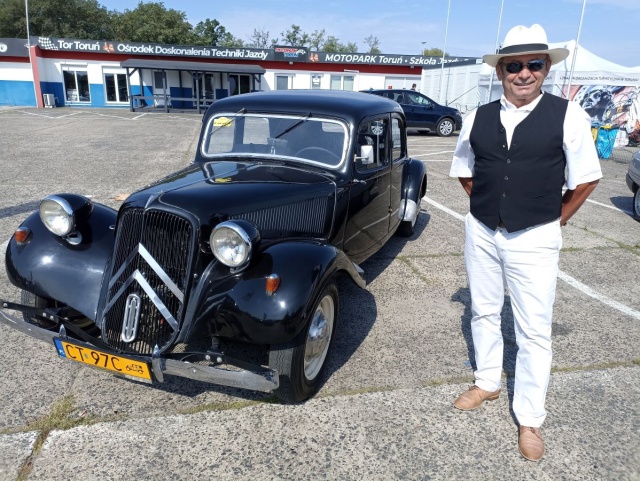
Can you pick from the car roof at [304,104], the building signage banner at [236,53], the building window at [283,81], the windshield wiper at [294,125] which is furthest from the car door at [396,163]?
the building window at [283,81]

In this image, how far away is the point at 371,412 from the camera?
2793mm

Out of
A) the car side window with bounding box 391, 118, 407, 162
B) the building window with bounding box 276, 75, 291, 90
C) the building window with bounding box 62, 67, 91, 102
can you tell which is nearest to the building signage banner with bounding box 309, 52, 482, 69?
the building window with bounding box 276, 75, 291, 90

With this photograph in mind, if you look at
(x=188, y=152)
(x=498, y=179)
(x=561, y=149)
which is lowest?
(x=188, y=152)

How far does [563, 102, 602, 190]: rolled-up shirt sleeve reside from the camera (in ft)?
7.26

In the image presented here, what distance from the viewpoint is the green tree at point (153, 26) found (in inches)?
1831

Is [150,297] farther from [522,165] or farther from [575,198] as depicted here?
[575,198]

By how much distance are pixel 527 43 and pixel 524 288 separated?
1.21 m

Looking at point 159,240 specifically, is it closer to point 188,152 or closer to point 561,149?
point 561,149

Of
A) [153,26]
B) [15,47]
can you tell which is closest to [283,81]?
[15,47]

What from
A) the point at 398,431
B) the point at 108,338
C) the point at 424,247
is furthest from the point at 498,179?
the point at 424,247

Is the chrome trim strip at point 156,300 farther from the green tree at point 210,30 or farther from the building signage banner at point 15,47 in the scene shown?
the green tree at point 210,30

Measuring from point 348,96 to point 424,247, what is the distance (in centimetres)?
219

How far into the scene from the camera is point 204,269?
2658mm

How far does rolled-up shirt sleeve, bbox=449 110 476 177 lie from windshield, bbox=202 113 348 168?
4.01ft
